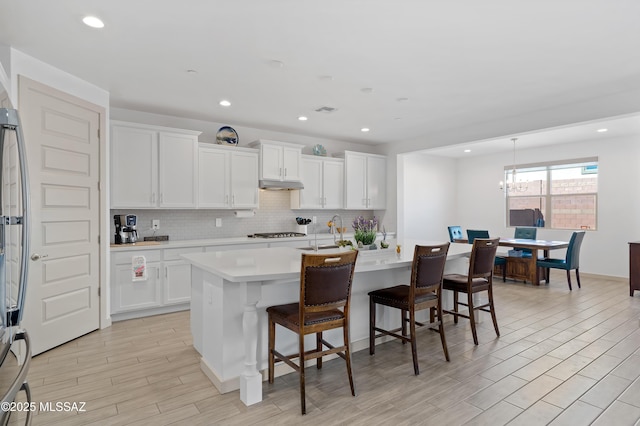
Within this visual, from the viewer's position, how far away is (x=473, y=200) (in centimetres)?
934

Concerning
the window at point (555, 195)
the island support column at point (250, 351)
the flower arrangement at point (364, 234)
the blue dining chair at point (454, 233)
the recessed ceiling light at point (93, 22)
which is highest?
the recessed ceiling light at point (93, 22)

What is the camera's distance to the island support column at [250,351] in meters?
2.47

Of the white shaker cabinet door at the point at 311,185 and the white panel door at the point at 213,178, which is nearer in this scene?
the white panel door at the point at 213,178

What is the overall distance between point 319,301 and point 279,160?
3.79 metres

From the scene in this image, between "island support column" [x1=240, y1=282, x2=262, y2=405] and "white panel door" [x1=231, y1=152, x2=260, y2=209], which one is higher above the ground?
"white panel door" [x1=231, y1=152, x2=260, y2=209]

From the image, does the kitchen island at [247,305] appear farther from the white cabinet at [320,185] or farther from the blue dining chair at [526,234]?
the blue dining chair at [526,234]

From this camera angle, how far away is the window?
7.38 metres

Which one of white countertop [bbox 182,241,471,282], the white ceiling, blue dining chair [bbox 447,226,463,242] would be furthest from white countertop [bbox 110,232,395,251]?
blue dining chair [bbox 447,226,463,242]

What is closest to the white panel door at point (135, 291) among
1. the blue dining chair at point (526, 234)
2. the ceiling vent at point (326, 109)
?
the ceiling vent at point (326, 109)

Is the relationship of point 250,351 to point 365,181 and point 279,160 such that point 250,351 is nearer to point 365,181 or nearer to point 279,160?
point 279,160

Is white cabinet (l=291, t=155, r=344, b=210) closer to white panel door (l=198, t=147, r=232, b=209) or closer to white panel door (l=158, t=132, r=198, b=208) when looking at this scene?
white panel door (l=198, t=147, r=232, b=209)

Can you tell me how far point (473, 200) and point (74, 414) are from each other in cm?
901

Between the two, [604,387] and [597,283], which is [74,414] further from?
[597,283]

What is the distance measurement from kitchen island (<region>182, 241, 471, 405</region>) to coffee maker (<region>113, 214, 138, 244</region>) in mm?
1881
